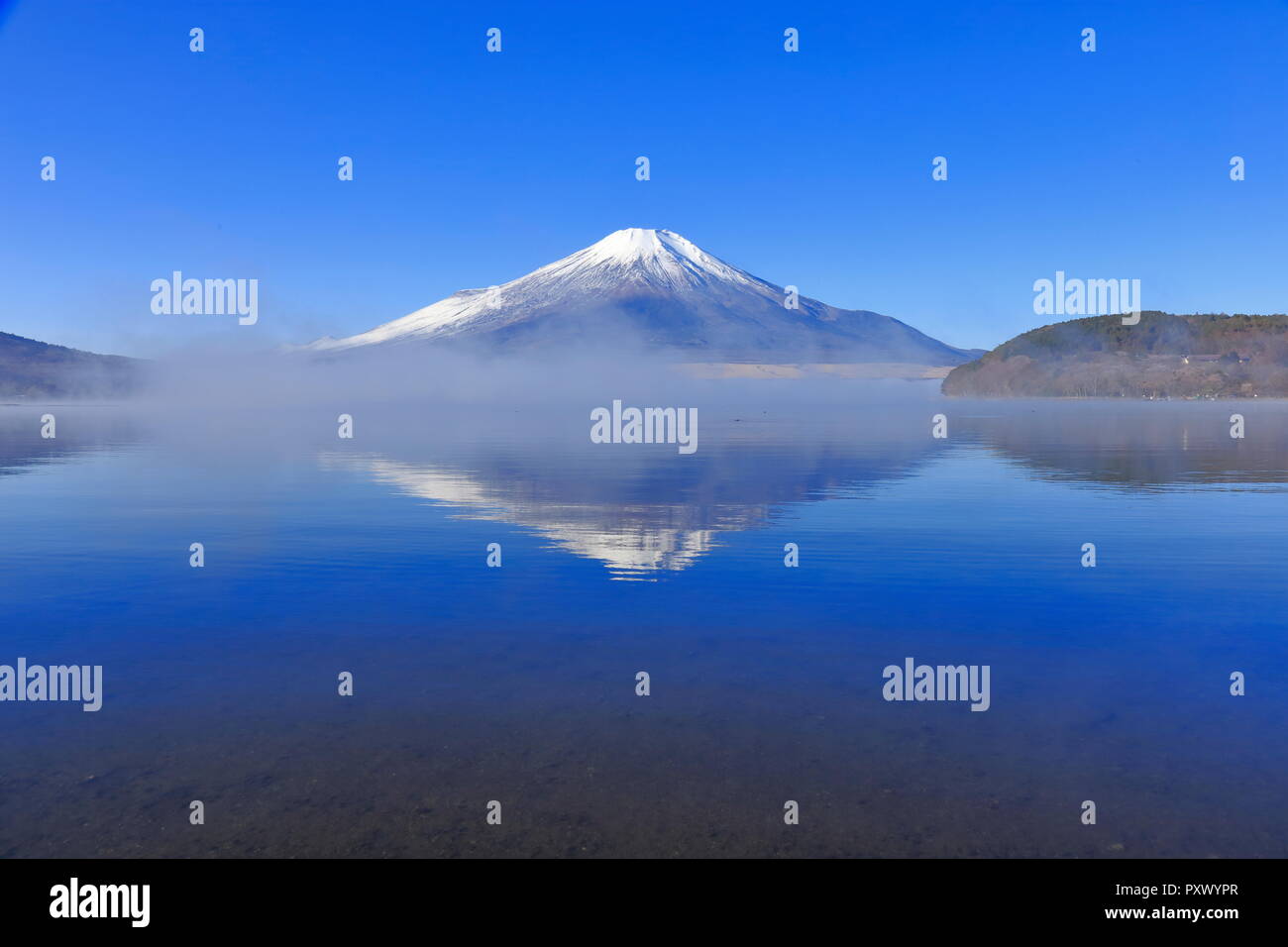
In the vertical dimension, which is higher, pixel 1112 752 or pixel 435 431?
pixel 435 431

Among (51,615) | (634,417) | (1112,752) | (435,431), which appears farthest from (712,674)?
(634,417)

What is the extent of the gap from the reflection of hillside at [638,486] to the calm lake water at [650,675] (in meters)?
0.45

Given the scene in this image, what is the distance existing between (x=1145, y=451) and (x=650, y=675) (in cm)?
5624

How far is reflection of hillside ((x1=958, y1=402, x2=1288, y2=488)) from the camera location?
43.4 meters

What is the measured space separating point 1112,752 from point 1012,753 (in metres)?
1.17

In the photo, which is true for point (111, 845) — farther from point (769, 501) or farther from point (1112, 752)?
point (769, 501)

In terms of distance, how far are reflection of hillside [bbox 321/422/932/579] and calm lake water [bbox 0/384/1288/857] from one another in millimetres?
453

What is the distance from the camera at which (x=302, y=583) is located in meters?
20.8

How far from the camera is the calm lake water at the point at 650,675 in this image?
30.8ft
